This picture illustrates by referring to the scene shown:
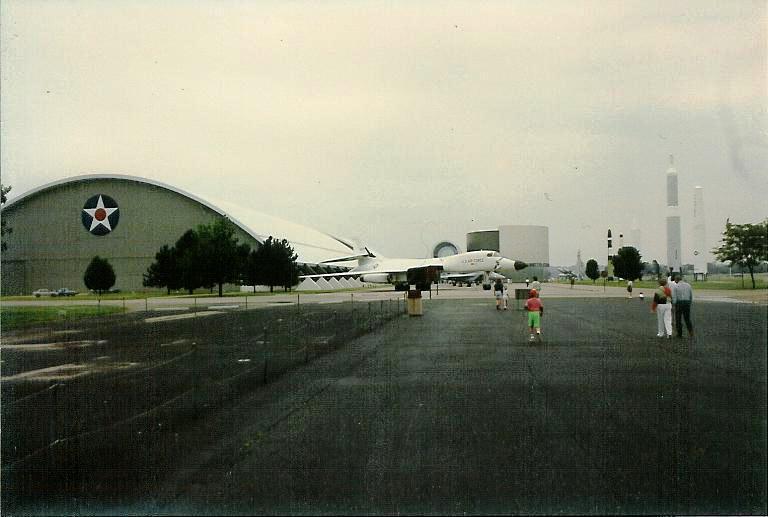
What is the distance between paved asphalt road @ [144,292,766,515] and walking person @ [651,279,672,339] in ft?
14.2

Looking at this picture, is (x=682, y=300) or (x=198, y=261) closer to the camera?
(x=682, y=300)

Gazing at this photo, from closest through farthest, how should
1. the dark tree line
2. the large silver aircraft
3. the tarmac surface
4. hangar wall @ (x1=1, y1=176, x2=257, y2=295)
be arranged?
the tarmac surface < hangar wall @ (x1=1, y1=176, x2=257, y2=295) < the dark tree line < the large silver aircraft

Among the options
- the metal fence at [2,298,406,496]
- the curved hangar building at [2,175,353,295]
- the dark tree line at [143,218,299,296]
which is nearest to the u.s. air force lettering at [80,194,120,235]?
the curved hangar building at [2,175,353,295]

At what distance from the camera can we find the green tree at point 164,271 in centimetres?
2603

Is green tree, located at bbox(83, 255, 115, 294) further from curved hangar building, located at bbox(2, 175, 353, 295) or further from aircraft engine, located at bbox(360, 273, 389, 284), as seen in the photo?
aircraft engine, located at bbox(360, 273, 389, 284)

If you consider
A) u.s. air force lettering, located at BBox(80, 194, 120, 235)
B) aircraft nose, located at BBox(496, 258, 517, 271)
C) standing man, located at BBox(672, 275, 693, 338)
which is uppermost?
u.s. air force lettering, located at BBox(80, 194, 120, 235)

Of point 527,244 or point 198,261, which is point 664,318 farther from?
point 527,244

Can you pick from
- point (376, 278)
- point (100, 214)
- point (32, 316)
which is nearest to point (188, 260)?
point (100, 214)

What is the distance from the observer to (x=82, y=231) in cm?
2362

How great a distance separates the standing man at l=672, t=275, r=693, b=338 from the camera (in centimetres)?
1818

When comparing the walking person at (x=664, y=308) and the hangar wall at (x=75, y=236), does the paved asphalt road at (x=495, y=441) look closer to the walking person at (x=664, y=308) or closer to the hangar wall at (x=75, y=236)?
the walking person at (x=664, y=308)

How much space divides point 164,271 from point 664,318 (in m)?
19.4

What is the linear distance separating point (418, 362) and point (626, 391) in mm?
5465

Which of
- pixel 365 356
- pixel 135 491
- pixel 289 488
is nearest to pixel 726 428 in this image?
pixel 289 488
